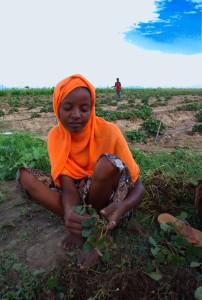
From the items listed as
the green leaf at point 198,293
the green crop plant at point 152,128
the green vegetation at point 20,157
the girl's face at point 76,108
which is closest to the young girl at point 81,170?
the girl's face at point 76,108

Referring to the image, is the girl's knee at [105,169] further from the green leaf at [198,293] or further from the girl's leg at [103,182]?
the green leaf at [198,293]

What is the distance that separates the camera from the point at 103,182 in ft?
6.26

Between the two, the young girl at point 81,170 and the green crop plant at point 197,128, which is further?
the green crop plant at point 197,128

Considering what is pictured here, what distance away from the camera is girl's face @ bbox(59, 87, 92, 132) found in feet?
6.47

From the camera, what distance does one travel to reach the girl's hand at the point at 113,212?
5.75 ft

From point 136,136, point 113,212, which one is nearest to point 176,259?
point 113,212

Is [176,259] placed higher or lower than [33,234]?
higher

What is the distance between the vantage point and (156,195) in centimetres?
262

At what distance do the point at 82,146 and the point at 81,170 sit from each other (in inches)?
6.5

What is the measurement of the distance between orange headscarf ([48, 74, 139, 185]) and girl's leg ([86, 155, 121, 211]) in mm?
220

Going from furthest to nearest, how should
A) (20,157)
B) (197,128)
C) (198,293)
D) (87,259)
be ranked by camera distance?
(197,128) < (20,157) < (87,259) < (198,293)

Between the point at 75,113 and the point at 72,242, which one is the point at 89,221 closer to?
the point at 72,242

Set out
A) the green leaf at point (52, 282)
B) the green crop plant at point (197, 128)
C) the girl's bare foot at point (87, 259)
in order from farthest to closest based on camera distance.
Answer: the green crop plant at point (197, 128), the girl's bare foot at point (87, 259), the green leaf at point (52, 282)

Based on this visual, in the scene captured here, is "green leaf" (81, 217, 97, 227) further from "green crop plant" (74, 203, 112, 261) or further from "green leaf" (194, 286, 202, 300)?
"green leaf" (194, 286, 202, 300)
